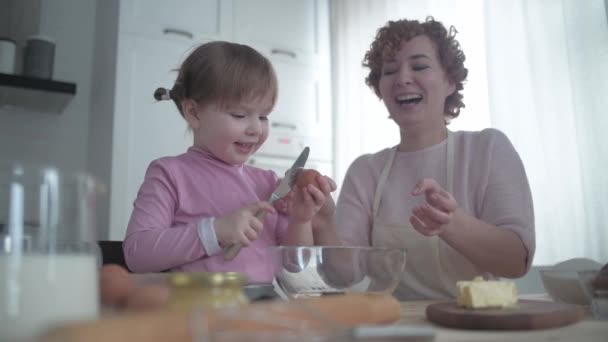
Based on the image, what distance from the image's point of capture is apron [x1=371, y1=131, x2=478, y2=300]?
1.17 metres

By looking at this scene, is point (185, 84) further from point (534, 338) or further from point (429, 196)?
point (534, 338)

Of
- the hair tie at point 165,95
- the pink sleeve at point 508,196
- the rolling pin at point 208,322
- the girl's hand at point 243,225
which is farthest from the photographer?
the hair tie at point 165,95

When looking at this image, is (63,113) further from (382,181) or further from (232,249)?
(232,249)

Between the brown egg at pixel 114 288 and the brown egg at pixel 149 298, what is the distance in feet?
0.12

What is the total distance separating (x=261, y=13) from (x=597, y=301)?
2714 millimetres

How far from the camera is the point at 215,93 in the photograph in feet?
3.43

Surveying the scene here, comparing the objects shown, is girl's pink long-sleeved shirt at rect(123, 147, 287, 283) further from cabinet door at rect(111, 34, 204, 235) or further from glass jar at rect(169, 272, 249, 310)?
cabinet door at rect(111, 34, 204, 235)

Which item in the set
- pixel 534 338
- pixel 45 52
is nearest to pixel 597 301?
pixel 534 338

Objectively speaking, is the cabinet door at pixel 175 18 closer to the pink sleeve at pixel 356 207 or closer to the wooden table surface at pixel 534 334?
the pink sleeve at pixel 356 207

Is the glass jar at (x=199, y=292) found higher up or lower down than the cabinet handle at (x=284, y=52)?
lower down

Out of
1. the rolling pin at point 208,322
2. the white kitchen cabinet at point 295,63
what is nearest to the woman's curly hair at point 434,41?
the rolling pin at point 208,322

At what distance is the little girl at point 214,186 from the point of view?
902mm

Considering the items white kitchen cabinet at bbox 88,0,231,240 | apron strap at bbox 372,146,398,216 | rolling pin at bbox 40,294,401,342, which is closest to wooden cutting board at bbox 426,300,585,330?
rolling pin at bbox 40,294,401,342

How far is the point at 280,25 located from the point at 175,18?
25.7 inches
